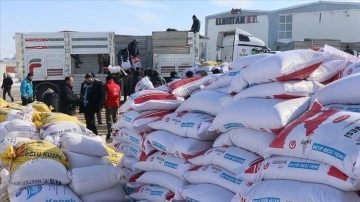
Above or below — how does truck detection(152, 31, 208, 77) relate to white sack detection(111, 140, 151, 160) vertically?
above

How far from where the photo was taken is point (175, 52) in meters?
15.0

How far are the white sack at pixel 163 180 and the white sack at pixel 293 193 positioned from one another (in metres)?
0.90

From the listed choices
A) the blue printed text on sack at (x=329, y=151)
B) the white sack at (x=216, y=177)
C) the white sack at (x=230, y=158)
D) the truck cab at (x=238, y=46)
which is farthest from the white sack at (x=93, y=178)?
the truck cab at (x=238, y=46)

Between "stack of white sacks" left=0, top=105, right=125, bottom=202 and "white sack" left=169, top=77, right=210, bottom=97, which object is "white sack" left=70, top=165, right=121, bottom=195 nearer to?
"stack of white sacks" left=0, top=105, right=125, bottom=202

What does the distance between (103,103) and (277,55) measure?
18.7ft

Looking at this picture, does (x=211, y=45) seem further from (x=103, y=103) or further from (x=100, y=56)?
(x=103, y=103)

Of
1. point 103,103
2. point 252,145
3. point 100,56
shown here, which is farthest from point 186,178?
point 100,56

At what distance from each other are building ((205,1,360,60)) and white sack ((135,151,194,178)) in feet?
62.7

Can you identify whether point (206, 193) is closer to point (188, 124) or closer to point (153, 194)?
point (188, 124)

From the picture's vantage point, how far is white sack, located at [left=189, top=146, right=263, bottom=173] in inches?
108

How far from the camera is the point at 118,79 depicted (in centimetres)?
1345

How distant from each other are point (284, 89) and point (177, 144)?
3.14 feet

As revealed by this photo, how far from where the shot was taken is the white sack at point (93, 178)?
3518 mm

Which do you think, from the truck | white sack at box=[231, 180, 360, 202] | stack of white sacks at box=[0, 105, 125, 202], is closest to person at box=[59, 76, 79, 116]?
stack of white sacks at box=[0, 105, 125, 202]
